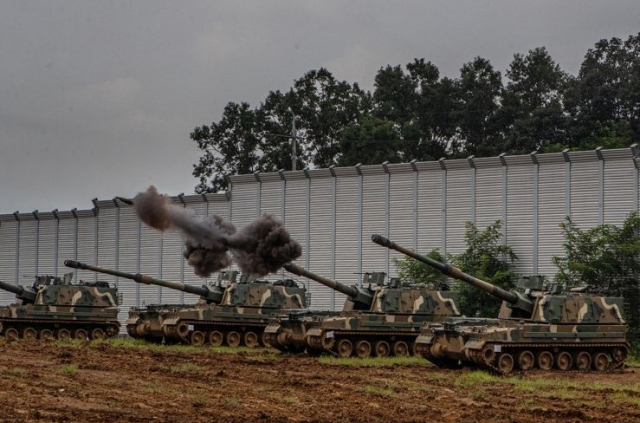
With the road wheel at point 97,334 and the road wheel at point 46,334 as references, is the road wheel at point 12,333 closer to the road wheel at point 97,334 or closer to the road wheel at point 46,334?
the road wheel at point 46,334

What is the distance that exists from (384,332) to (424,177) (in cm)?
1064

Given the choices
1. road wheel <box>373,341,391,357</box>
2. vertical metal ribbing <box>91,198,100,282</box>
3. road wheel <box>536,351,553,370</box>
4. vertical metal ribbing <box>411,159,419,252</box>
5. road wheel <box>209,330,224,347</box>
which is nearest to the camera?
road wheel <box>536,351,553,370</box>

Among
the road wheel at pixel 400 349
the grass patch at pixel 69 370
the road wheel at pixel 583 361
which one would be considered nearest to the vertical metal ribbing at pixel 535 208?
the road wheel at pixel 400 349

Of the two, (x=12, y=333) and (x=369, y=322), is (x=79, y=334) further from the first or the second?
(x=369, y=322)

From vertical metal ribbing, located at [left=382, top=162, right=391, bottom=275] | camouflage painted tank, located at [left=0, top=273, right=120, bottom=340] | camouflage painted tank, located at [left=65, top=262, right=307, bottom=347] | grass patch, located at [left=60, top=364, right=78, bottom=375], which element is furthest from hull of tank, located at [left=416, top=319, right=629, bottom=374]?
camouflage painted tank, located at [left=0, top=273, right=120, bottom=340]

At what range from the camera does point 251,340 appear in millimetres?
41062

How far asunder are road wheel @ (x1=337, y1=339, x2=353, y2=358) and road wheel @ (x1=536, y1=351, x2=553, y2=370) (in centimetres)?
619

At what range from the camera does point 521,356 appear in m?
31.4

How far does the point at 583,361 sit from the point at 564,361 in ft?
2.27

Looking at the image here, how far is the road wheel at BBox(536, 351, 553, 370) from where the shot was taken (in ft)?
105

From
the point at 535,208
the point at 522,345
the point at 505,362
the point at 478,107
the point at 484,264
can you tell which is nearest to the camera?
the point at 505,362

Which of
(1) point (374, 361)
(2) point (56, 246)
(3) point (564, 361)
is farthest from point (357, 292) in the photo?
(2) point (56, 246)

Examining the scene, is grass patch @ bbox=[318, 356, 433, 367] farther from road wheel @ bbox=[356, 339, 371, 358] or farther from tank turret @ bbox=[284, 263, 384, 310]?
tank turret @ bbox=[284, 263, 384, 310]

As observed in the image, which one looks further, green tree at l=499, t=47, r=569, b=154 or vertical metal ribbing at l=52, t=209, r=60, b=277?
green tree at l=499, t=47, r=569, b=154
